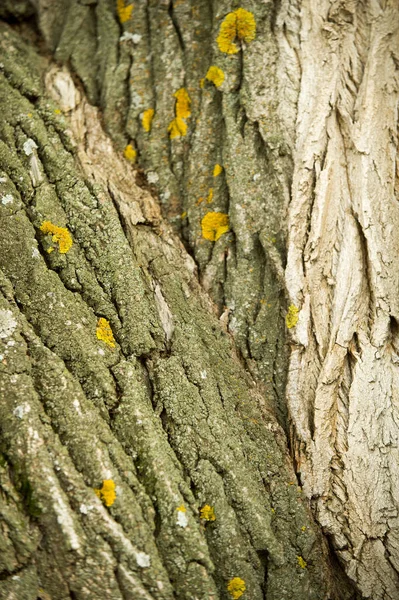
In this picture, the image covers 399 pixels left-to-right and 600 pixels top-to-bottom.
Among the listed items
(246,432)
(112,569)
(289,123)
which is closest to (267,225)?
(289,123)

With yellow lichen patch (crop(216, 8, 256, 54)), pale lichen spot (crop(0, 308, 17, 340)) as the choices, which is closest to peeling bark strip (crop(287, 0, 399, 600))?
yellow lichen patch (crop(216, 8, 256, 54))

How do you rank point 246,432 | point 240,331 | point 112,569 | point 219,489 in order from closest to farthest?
point 112,569 → point 219,489 → point 246,432 → point 240,331

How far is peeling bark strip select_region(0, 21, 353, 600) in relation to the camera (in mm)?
2020

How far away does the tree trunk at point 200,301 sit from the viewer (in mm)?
2107

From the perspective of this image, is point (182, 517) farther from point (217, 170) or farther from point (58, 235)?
point (217, 170)

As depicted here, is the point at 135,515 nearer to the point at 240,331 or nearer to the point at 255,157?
the point at 240,331

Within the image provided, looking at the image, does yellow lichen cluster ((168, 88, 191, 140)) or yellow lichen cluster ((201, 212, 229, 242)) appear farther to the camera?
yellow lichen cluster ((168, 88, 191, 140))

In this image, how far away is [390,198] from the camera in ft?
8.75

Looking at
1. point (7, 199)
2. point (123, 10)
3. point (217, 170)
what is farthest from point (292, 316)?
point (123, 10)

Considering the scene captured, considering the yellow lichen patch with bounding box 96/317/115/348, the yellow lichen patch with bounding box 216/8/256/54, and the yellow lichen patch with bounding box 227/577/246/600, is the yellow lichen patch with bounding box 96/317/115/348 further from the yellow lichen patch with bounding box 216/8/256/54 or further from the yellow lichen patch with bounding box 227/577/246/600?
the yellow lichen patch with bounding box 216/8/256/54

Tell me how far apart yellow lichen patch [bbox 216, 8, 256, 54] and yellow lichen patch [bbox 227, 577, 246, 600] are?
2574 millimetres

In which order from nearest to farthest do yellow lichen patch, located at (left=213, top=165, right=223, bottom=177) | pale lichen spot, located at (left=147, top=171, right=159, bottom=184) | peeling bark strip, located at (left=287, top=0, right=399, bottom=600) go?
peeling bark strip, located at (left=287, top=0, right=399, bottom=600) < yellow lichen patch, located at (left=213, top=165, right=223, bottom=177) < pale lichen spot, located at (left=147, top=171, right=159, bottom=184)

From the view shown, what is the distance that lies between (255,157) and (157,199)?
569 millimetres

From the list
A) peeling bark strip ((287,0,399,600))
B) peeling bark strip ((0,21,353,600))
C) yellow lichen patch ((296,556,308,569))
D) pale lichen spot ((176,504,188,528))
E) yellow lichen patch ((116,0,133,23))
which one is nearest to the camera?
peeling bark strip ((0,21,353,600))
